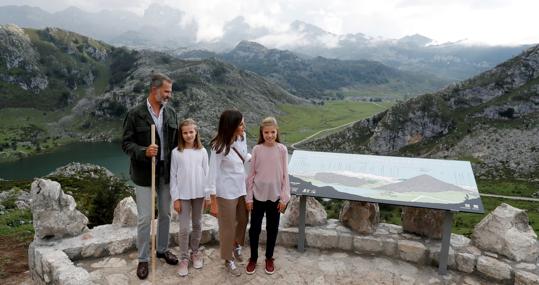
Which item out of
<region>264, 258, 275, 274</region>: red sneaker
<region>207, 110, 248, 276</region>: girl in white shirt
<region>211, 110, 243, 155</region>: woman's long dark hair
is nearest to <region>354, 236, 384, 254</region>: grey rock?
<region>264, 258, 275, 274</region>: red sneaker

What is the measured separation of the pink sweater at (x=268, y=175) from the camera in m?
6.58

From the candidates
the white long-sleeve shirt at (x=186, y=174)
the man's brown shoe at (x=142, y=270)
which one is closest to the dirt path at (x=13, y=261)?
the man's brown shoe at (x=142, y=270)

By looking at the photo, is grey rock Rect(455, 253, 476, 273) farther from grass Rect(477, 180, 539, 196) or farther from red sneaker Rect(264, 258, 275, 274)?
grass Rect(477, 180, 539, 196)

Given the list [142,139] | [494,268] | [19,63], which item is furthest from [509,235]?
[19,63]

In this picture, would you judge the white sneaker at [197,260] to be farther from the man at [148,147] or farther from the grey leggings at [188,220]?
the man at [148,147]

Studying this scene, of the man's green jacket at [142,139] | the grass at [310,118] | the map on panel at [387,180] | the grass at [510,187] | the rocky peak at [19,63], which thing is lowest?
the grass at [510,187]

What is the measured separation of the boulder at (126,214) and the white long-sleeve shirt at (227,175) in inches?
117

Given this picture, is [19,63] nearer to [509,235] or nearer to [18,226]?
[18,226]

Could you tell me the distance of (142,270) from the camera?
672 cm

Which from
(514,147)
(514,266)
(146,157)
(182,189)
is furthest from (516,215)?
(514,147)

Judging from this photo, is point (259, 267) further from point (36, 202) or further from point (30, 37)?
point (30, 37)

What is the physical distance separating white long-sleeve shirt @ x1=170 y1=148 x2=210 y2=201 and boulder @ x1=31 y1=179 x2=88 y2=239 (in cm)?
270

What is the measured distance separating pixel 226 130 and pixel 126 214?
3.70 meters

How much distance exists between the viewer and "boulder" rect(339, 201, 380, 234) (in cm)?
828
